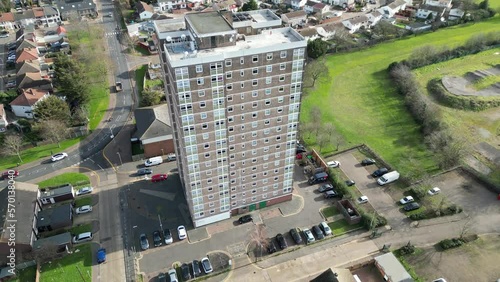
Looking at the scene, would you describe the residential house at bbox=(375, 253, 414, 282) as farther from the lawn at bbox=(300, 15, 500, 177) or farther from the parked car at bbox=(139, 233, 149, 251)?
the parked car at bbox=(139, 233, 149, 251)

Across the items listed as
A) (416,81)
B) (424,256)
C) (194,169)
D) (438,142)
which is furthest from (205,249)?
(416,81)

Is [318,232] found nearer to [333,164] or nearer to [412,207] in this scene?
[412,207]

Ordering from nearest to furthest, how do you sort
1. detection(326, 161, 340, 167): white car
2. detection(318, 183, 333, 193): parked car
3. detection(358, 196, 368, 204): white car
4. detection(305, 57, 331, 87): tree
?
detection(358, 196, 368, 204): white car < detection(318, 183, 333, 193): parked car < detection(326, 161, 340, 167): white car < detection(305, 57, 331, 87): tree

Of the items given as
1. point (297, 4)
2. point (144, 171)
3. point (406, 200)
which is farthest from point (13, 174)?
point (297, 4)

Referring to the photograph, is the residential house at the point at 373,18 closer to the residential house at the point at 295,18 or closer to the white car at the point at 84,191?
the residential house at the point at 295,18

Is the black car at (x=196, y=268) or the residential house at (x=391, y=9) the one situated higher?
the residential house at (x=391, y=9)

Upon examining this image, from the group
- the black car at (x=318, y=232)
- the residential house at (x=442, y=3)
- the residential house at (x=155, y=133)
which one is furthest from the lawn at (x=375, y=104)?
the residential house at (x=155, y=133)

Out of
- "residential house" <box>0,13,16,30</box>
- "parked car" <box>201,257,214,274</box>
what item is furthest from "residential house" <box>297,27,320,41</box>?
"residential house" <box>0,13,16,30</box>
